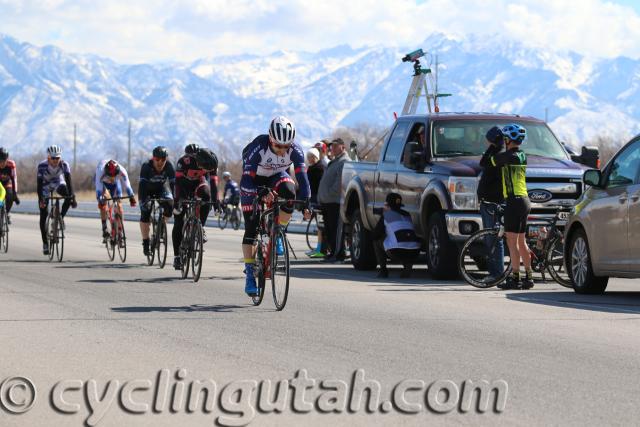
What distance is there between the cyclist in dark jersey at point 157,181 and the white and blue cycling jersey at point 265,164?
252 inches

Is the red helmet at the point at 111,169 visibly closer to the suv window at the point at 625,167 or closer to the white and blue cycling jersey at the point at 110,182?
the white and blue cycling jersey at the point at 110,182

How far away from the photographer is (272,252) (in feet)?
43.0

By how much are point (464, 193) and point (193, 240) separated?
3.46 metres

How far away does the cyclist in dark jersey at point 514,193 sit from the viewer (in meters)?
15.9

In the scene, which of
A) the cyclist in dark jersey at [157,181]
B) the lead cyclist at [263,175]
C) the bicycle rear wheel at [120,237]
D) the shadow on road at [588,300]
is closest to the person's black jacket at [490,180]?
the shadow on road at [588,300]

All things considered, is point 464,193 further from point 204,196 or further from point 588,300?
point 204,196

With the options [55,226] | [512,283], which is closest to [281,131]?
[512,283]

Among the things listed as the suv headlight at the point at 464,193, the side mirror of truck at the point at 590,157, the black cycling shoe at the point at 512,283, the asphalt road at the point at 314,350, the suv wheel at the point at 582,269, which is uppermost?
the side mirror of truck at the point at 590,157

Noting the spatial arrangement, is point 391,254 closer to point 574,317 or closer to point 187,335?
point 574,317

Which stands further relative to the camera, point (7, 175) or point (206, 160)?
point (7, 175)

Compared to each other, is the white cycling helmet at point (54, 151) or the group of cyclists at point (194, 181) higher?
the white cycling helmet at point (54, 151)

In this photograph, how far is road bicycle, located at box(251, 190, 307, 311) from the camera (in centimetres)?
1298

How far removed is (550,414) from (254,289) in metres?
6.46

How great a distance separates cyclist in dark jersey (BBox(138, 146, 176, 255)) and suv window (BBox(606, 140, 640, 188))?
23.9 feet
